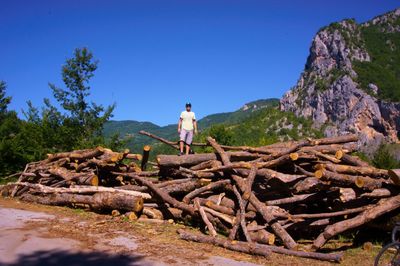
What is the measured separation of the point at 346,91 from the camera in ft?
486

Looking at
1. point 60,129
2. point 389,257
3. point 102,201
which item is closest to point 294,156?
point 389,257

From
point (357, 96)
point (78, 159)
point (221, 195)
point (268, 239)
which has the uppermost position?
point (357, 96)

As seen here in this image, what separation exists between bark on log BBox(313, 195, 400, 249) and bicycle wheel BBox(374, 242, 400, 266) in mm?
721

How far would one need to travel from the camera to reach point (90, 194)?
11.0 m

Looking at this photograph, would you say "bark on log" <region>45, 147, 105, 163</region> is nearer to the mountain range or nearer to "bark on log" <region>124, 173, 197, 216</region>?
"bark on log" <region>124, 173, 197, 216</region>

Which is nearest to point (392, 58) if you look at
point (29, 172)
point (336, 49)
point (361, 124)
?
point (336, 49)

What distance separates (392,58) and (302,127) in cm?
4790

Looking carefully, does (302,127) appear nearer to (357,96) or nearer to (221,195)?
(357,96)

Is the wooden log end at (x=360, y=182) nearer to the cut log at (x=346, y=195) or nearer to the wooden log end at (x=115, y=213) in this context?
the cut log at (x=346, y=195)

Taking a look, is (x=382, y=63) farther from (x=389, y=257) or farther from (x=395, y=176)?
(x=389, y=257)

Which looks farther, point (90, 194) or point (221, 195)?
point (90, 194)

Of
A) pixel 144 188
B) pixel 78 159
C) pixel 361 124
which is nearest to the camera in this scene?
pixel 144 188

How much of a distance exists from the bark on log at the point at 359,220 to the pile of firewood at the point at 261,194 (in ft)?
0.06

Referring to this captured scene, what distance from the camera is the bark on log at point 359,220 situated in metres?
7.30
